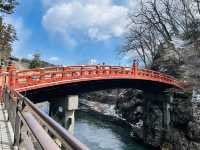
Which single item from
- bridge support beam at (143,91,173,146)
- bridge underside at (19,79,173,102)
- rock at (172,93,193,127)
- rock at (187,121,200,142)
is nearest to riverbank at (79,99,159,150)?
bridge support beam at (143,91,173,146)

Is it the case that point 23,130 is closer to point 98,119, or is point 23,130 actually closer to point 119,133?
point 119,133

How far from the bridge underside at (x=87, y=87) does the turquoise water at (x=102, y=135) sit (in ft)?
18.0

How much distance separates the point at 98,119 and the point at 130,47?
18.4m

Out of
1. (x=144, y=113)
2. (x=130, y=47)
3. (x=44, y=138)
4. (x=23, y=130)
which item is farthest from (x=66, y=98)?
(x=130, y=47)

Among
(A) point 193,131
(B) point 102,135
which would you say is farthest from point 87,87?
(A) point 193,131

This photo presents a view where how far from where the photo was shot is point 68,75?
1151 inches

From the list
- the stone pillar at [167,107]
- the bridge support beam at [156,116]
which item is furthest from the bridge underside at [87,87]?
the stone pillar at [167,107]

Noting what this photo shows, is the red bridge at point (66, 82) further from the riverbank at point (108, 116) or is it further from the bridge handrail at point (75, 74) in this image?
the riverbank at point (108, 116)

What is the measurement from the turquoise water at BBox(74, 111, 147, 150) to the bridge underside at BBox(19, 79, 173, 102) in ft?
18.0

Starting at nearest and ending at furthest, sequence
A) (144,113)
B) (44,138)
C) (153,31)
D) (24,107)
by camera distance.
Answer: (44,138), (24,107), (144,113), (153,31)

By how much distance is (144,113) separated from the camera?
158 ft

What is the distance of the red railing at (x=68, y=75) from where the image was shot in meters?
24.7

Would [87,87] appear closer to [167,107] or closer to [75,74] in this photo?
[75,74]

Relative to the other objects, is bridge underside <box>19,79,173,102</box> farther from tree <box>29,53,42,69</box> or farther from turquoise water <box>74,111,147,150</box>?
tree <box>29,53,42,69</box>
